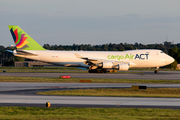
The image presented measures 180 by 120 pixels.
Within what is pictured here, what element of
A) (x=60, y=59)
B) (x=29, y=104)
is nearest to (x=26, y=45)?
(x=60, y=59)

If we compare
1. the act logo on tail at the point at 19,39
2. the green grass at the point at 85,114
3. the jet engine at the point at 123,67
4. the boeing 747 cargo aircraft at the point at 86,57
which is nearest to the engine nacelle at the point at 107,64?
the boeing 747 cargo aircraft at the point at 86,57

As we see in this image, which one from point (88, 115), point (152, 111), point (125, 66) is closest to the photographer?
point (88, 115)

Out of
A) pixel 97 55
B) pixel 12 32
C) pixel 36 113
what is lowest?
pixel 36 113

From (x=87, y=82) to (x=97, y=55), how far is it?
20294mm

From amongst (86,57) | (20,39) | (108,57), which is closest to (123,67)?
(108,57)

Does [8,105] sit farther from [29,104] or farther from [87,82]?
[87,82]

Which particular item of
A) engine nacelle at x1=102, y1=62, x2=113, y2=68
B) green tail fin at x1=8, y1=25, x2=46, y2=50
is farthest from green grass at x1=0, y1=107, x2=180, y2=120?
green tail fin at x1=8, y1=25, x2=46, y2=50

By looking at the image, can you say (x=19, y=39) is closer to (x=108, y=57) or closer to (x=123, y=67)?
(x=108, y=57)

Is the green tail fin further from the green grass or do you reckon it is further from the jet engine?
the green grass

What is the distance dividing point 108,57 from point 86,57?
4307 mm

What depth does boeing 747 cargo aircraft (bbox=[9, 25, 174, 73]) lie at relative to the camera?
49844mm

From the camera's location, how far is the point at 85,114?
1305 centimetres

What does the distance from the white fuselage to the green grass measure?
35777mm

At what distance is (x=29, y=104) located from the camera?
1586cm
